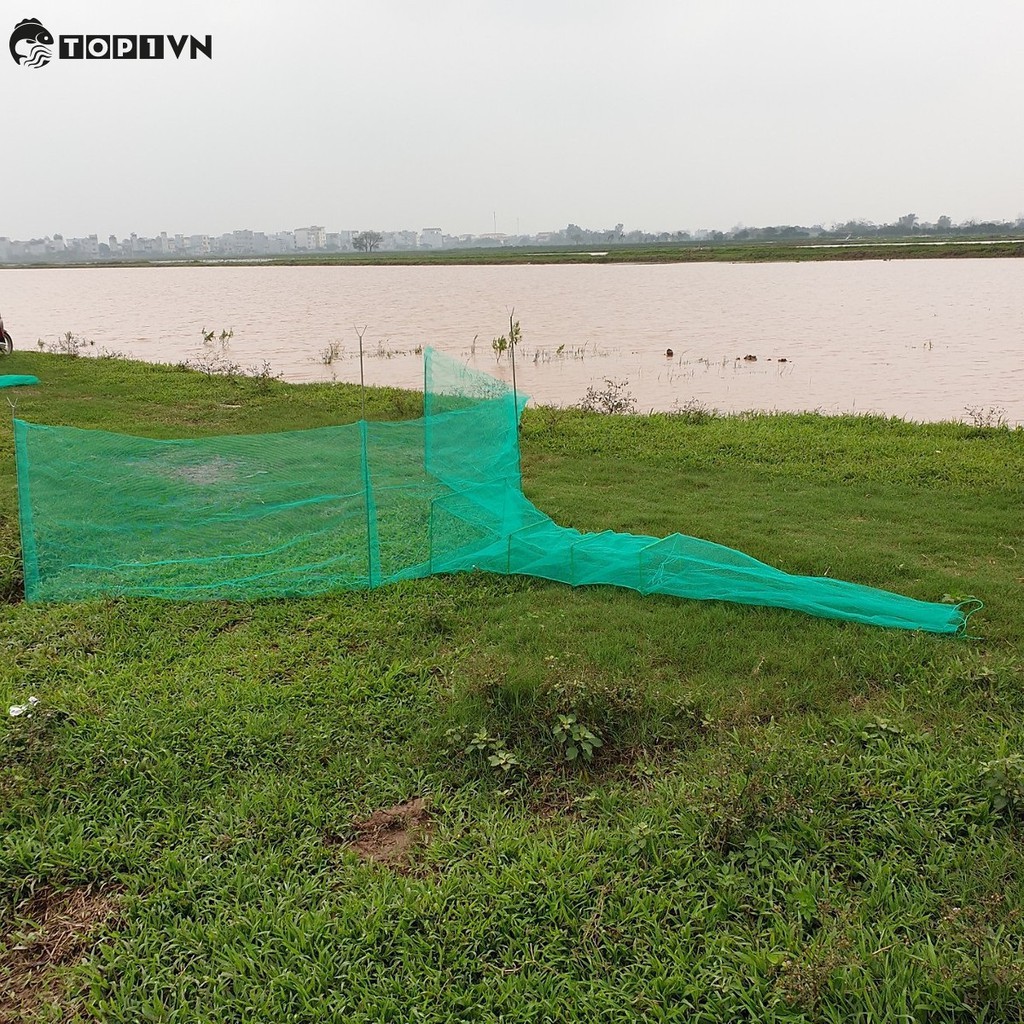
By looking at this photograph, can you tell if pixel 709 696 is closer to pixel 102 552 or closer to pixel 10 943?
pixel 10 943

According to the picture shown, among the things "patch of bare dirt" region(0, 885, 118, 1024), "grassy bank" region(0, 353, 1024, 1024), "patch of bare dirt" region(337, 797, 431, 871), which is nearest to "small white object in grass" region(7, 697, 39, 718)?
"grassy bank" region(0, 353, 1024, 1024)

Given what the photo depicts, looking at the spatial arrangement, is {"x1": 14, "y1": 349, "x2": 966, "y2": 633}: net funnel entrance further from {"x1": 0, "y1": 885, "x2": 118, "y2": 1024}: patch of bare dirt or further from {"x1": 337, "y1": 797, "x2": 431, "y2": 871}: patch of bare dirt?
{"x1": 0, "y1": 885, "x2": 118, "y2": 1024}: patch of bare dirt

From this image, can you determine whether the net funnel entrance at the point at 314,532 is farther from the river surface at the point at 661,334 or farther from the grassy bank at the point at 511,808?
the river surface at the point at 661,334

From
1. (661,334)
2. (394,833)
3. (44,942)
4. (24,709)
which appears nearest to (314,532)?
(24,709)

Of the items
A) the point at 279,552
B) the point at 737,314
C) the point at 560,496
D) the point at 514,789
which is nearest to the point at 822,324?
the point at 737,314

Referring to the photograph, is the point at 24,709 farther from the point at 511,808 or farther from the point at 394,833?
the point at 511,808

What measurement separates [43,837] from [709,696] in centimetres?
279

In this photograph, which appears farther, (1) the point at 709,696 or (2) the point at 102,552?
(2) the point at 102,552

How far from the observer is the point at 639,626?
4.62 m

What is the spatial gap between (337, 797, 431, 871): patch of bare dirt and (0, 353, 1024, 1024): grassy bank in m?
0.01

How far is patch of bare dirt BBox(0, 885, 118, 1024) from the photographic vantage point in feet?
8.20

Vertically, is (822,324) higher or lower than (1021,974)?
higher

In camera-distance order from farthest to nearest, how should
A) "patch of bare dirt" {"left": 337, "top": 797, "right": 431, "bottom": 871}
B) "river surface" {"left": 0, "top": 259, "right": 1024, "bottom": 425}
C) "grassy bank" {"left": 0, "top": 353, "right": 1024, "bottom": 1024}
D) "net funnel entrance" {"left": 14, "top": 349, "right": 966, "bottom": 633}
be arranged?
"river surface" {"left": 0, "top": 259, "right": 1024, "bottom": 425}
"net funnel entrance" {"left": 14, "top": 349, "right": 966, "bottom": 633}
"patch of bare dirt" {"left": 337, "top": 797, "right": 431, "bottom": 871}
"grassy bank" {"left": 0, "top": 353, "right": 1024, "bottom": 1024}

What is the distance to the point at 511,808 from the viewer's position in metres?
3.29
